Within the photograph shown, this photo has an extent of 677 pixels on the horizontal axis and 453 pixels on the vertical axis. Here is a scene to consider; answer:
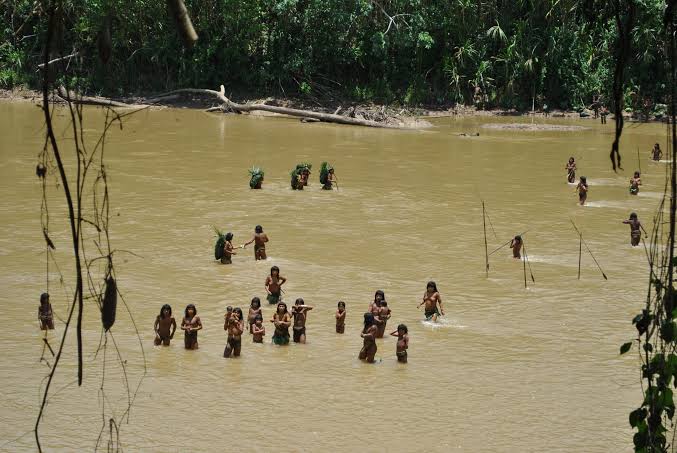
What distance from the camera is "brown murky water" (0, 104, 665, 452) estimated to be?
9.62m

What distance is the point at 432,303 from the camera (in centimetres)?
1280

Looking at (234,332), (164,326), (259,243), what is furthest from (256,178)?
(234,332)

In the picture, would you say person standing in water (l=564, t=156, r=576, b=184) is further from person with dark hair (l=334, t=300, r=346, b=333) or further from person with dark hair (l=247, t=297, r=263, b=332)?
person with dark hair (l=247, t=297, r=263, b=332)

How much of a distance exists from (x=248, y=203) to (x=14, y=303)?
7.88 metres

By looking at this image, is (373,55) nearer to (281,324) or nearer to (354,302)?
(354,302)

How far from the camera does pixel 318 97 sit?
40375 mm

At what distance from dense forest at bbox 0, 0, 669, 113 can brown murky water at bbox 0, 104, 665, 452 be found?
12.7m

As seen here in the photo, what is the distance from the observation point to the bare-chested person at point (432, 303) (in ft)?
41.5

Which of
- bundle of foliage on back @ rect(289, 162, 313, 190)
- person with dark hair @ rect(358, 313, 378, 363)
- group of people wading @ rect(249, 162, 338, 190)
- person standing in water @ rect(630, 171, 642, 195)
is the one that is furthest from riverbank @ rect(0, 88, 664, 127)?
person with dark hair @ rect(358, 313, 378, 363)

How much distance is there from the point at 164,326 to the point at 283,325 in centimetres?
144

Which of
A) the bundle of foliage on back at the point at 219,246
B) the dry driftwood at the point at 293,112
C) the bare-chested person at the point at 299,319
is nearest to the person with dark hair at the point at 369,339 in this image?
the bare-chested person at the point at 299,319

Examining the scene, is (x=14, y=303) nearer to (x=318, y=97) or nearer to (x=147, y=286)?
(x=147, y=286)

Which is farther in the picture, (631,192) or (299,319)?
(631,192)

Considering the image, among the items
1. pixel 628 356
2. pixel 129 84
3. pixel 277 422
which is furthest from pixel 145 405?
pixel 129 84
